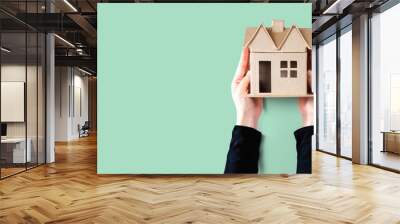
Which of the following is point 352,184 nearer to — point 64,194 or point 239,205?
point 239,205

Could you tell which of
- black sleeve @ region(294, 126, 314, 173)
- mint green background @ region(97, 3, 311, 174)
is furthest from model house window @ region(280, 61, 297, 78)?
black sleeve @ region(294, 126, 314, 173)

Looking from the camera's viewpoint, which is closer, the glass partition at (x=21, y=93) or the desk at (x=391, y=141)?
the glass partition at (x=21, y=93)

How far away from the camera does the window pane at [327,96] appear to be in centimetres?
992

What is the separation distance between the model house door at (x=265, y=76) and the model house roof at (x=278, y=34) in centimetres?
30

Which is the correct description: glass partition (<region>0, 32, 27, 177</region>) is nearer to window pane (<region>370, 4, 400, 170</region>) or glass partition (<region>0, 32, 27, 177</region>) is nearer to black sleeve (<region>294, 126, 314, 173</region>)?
black sleeve (<region>294, 126, 314, 173</region>)

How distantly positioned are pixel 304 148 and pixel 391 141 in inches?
104

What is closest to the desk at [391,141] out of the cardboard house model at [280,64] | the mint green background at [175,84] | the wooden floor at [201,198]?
the wooden floor at [201,198]

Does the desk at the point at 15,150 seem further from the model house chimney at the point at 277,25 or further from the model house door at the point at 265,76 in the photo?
the model house chimney at the point at 277,25

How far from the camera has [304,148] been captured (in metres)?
6.17

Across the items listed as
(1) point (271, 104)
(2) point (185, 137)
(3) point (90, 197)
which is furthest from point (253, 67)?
(3) point (90, 197)

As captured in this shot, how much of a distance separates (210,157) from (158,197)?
4.94ft

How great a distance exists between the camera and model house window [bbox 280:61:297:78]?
582cm

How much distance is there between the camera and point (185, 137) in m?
6.23

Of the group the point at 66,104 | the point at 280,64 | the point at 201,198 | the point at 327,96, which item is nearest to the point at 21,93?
the point at 201,198
